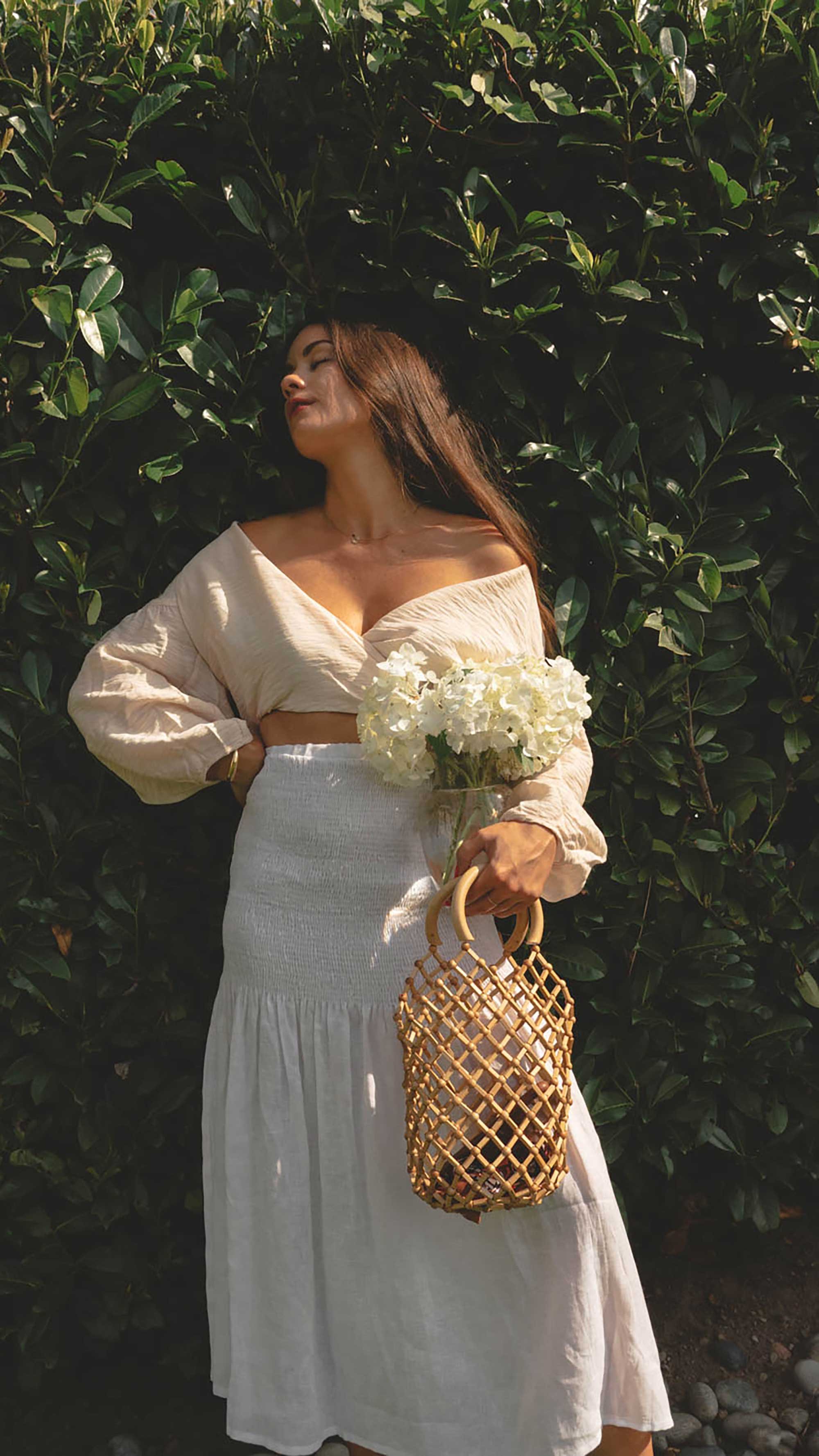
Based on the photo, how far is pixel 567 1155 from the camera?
85.0 inches

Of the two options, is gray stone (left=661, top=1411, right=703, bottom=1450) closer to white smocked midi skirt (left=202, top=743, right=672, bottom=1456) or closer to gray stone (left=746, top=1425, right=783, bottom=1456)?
gray stone (left=746, top=1425, right=783, bottom=1456)

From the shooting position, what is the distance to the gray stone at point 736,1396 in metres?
2.78

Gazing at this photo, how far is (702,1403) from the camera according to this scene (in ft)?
9.12

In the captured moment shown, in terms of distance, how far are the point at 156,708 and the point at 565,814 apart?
29.9 inches

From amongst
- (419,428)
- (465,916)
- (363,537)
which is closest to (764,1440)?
(465,916)

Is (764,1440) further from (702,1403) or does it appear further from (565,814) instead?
(565,814)

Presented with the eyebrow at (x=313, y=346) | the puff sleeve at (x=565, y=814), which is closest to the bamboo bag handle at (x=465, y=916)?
the puff sleeve at (x=565, y=814)

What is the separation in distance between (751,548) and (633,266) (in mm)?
640

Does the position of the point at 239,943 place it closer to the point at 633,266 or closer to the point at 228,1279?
the point at 228,1279

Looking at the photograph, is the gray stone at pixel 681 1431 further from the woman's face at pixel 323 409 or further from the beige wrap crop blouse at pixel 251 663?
the woman's face at pixel 323 409

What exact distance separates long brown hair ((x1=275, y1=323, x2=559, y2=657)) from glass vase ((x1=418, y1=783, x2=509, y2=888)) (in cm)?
55

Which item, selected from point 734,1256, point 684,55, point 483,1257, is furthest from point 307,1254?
point 684,55

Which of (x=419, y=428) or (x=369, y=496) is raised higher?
(x=419, y=428)

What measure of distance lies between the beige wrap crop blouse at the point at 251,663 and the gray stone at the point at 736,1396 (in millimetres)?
1337
